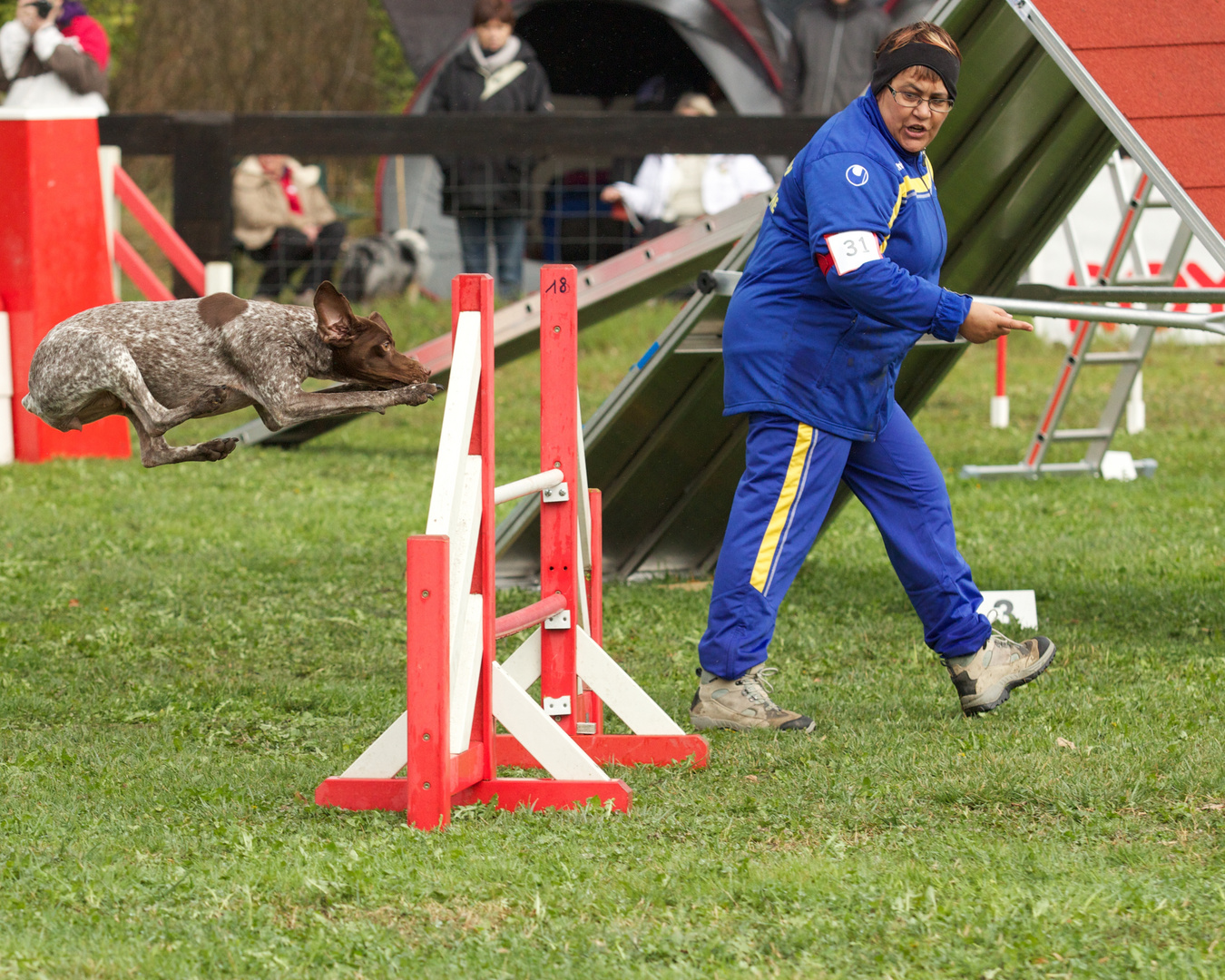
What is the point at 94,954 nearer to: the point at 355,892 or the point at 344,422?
the point at 355,892

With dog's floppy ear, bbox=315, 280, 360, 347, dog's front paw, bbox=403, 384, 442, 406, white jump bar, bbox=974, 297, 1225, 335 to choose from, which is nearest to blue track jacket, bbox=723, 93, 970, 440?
white jump bar, bbox=974, 297, 1225, 335

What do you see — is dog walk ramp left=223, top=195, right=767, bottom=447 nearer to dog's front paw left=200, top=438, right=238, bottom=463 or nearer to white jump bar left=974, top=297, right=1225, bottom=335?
white jump bar left=974, top=297, right=1225, bottom=335

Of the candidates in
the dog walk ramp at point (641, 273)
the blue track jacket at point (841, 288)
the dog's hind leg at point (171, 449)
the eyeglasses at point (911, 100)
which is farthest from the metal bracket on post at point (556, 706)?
the dog walk ramp at point (641, 273)

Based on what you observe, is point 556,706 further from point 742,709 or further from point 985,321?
point 985,321

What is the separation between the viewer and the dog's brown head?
3102 millimetres

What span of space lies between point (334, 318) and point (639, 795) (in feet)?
4.02

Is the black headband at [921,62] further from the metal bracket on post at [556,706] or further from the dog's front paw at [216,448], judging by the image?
the dog's front paw at [216,448]

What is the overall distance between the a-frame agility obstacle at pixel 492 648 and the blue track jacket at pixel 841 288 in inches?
20.4

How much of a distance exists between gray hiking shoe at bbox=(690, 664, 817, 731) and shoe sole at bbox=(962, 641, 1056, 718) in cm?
42

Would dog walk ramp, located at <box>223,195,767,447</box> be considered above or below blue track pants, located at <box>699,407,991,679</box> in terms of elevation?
below

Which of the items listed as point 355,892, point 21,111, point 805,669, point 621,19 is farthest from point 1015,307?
point 621,19

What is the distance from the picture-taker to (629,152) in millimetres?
10250

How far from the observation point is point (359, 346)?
124 inches

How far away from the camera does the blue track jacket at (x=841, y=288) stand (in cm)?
378
